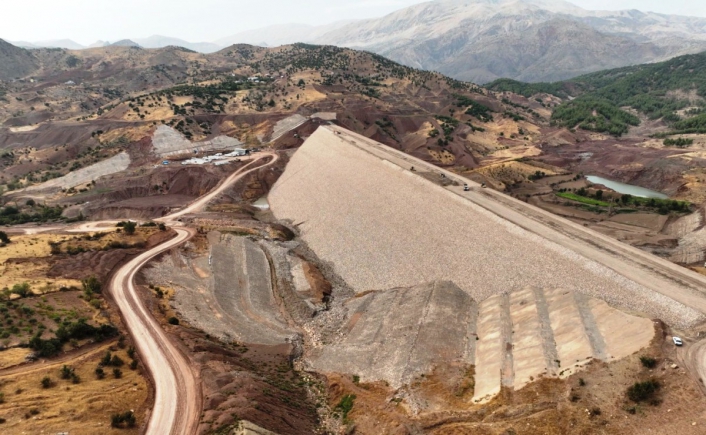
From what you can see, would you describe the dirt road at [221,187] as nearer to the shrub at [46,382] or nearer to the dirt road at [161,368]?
the dirt road at [161,368]

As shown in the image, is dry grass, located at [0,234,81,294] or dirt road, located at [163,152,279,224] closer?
dry grass, located at [0,234,81,294]

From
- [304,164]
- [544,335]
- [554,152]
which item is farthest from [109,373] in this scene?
[554,152]

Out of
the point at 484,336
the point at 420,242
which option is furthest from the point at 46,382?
the point at 420,242

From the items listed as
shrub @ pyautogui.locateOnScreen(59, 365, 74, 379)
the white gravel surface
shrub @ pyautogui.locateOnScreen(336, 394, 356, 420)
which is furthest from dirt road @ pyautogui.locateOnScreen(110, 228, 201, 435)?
the white gravel surface

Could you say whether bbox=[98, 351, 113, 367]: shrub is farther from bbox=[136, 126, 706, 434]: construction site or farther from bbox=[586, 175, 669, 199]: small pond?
bbox=[586, 175, 669, 199]: small pond

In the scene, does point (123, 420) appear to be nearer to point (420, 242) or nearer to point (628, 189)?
point (420, 242)

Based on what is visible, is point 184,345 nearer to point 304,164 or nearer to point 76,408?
point 76,408
